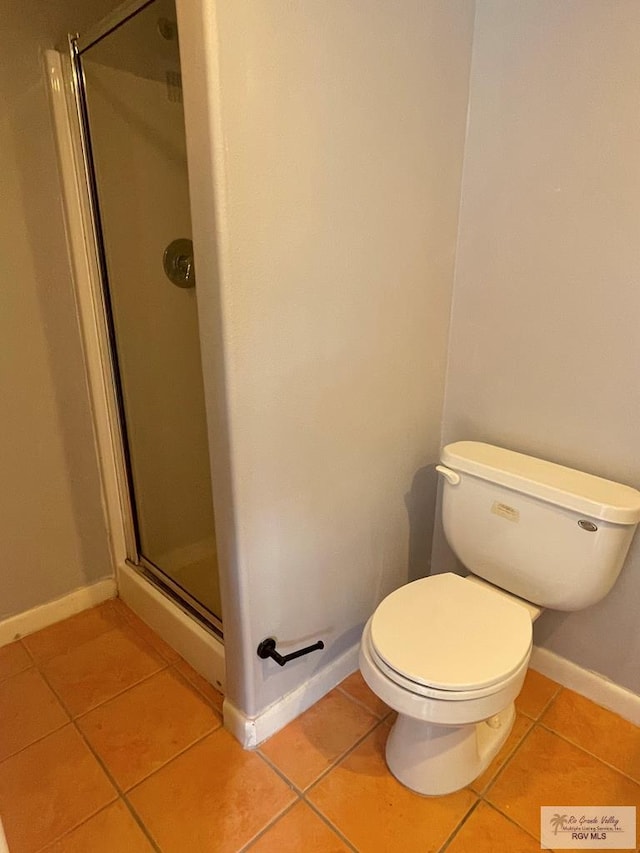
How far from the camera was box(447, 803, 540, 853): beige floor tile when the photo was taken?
117 cm

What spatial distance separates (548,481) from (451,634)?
0.44 metres

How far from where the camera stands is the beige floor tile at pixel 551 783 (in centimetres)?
127

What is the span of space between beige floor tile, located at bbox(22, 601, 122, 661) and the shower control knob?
3.81ft

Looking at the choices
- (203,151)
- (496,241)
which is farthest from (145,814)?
(496,241)

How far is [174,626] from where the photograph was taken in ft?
5.50

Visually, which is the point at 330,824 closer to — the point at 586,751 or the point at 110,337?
the point at 586,751

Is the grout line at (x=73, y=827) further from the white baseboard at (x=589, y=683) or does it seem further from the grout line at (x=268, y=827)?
the white baseboard at (x=589, y=683)

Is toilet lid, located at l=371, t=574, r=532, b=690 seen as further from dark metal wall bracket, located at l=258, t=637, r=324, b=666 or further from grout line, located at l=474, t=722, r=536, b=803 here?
grout line, located at l=474, t=722, r=536, b=803

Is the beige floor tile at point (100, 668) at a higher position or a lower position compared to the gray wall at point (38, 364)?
lower

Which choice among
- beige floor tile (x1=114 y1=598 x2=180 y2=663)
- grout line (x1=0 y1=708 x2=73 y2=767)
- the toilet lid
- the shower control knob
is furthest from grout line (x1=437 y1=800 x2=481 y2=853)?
the shower control knob

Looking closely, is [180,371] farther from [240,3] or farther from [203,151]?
[240,3]

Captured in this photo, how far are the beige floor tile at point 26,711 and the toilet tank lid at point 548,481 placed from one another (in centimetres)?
130

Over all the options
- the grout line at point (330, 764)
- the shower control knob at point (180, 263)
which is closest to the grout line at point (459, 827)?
the grout line at point (330, 764)

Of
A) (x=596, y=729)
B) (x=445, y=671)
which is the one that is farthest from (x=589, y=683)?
(x=445, y=671)
